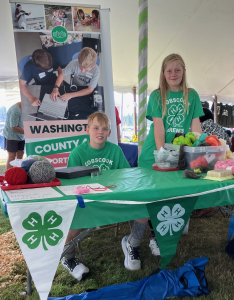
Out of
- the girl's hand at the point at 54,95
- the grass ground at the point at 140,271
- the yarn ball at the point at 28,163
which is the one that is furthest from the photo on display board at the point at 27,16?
the grass ground at the point at 140,271

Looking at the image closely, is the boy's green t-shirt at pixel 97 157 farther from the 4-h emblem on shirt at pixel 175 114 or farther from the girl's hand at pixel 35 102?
the girl's hand at pixel 35 102

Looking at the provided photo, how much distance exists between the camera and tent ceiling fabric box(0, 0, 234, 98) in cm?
464

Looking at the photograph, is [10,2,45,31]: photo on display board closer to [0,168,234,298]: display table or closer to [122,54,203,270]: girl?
[122,54,203,270]: girl

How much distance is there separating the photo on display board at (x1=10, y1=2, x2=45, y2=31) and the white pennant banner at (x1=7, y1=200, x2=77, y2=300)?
240 cm

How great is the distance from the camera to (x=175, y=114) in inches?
67.9

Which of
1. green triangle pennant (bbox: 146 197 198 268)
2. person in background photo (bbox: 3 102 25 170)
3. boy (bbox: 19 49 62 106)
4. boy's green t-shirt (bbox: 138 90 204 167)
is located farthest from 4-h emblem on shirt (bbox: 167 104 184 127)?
person in background photo (bbox: 3 102 25 170)

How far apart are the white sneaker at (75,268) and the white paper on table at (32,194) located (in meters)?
0.72

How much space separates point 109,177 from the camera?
1.31 metres

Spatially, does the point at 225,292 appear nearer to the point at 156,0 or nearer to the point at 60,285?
the point at 60,285

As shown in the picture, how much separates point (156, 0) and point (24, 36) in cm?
297

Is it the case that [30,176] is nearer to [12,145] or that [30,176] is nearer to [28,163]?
[28,163]

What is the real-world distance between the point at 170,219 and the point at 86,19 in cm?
253

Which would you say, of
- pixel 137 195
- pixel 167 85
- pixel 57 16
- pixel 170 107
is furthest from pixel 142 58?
pixel 137 195

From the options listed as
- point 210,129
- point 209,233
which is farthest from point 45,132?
point 209,233
